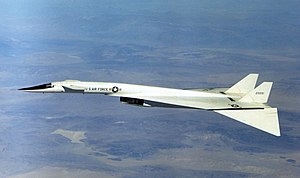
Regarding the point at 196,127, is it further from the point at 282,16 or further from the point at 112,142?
the point at 282,16

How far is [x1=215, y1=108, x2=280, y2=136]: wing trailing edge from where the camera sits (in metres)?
26.2

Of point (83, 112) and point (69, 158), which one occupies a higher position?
point (83, 112)

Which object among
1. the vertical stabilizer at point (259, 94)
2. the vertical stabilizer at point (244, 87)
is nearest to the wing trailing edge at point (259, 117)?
the vertical stabilizer at point (259, 94)

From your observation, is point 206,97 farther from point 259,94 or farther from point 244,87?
point 259,94

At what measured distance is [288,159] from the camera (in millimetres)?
52750

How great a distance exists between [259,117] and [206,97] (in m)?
2.48

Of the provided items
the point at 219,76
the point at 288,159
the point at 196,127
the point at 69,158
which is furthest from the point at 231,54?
the point at 69,158

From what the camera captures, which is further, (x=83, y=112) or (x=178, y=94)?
(x=83, y=112)

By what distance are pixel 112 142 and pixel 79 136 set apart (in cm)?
311

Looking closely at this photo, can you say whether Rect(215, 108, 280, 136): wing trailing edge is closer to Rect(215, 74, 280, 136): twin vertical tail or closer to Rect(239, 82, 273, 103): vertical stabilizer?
Rect(215, 74, 280, 136): twin vertical tail

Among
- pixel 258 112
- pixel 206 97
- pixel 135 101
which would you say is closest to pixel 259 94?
pixel 258 112

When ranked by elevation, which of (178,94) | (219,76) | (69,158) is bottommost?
(69,158)

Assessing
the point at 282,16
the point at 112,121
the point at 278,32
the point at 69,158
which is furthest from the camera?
the point at 282,16

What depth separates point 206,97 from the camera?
27625 mm
